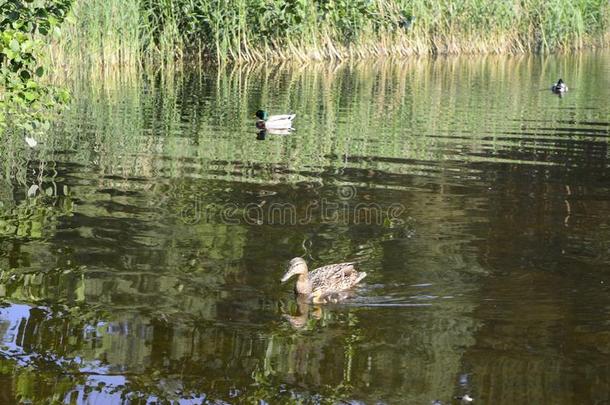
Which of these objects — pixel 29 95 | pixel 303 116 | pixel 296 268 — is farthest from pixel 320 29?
pixel 296 268

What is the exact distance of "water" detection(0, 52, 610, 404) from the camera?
17.8ft

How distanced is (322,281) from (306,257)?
107cm

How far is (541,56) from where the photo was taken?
113ft

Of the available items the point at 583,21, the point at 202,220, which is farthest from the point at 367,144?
the point at 583,21

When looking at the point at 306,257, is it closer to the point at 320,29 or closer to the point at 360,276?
the point at 360,276

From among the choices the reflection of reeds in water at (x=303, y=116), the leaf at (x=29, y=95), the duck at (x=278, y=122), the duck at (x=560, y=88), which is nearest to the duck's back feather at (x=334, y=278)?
the leaf at (x=29, y=95)

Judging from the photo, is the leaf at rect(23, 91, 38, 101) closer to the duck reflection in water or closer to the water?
the water

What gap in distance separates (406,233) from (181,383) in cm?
365

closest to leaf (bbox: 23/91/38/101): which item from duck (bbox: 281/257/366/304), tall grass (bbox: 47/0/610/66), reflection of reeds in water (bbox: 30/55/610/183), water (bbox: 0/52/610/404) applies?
water (bbox: 0/52/610/404)

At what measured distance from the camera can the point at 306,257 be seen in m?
7.93

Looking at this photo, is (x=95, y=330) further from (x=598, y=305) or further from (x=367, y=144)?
(x=367, y=144)

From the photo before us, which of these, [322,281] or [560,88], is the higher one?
[560,88]

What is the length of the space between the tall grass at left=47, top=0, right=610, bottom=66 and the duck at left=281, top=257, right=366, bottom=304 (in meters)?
9.11

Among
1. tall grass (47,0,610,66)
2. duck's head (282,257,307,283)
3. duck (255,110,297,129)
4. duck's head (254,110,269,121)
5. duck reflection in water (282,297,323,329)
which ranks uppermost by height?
tall grass (47,0,610,66)
